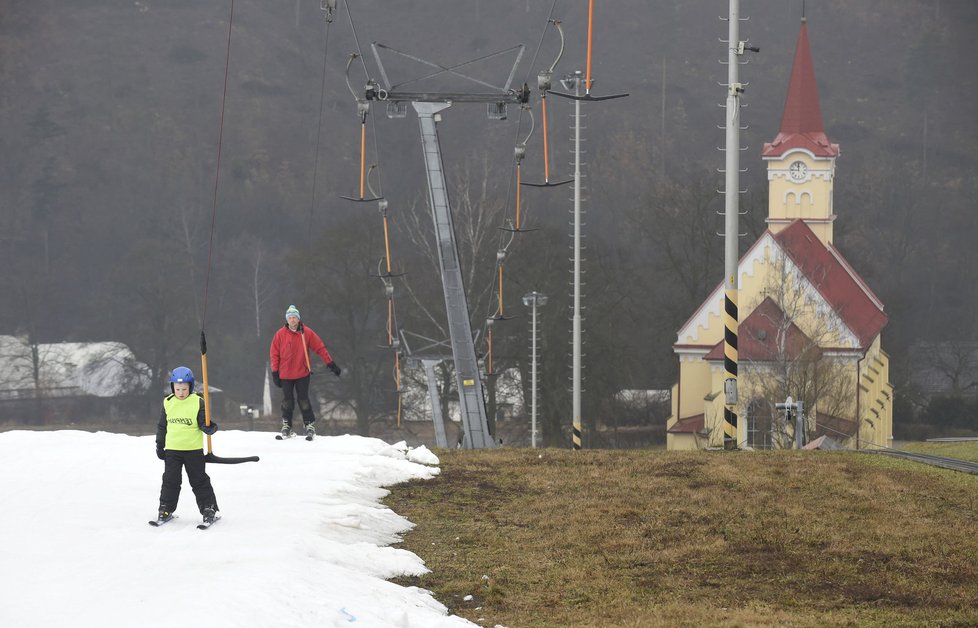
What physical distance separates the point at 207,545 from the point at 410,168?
375 ft

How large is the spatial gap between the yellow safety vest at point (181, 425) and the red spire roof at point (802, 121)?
2352 inches

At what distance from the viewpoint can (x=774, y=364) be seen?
5544 centimetres

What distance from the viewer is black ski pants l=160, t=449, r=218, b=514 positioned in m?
13.8

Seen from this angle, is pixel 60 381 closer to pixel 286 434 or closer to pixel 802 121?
pixel 802 121

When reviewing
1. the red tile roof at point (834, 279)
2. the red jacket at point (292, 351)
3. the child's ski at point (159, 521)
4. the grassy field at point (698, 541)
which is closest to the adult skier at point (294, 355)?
the red jacket at point (292, 351)

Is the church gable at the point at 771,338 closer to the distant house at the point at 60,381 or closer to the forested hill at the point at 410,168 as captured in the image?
the forested hill at the point at 410,168

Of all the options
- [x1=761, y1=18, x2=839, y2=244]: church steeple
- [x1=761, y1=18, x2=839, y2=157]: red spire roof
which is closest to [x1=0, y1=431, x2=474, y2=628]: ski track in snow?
[x1=761, y1=18, x2=839, y2=244]: church steeple

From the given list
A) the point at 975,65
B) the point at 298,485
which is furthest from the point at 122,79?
the point at 298,485

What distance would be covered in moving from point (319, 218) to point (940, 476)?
99.0m

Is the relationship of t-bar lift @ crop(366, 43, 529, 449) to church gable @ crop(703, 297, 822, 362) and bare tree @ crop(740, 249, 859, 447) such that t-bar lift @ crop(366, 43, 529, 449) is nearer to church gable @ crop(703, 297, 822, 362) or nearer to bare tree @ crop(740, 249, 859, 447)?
bare tree @ crop(740, 249, 859, 447)

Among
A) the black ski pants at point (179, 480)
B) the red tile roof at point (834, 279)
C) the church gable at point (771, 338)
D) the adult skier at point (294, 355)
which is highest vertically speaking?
the red tile roof at point (834, 279)

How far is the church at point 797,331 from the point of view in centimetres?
5381

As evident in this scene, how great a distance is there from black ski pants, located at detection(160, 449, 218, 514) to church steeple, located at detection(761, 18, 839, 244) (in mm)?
59532

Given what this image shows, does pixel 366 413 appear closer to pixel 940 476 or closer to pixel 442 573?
pixel 940 476
